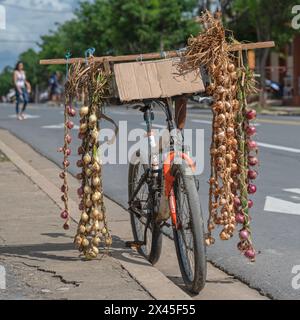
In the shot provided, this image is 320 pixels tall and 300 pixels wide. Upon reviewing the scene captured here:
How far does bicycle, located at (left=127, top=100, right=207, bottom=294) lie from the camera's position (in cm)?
512

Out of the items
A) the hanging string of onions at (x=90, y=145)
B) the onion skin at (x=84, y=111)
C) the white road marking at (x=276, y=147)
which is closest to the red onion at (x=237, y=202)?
the hanging string of onions at (x=90, y=145)

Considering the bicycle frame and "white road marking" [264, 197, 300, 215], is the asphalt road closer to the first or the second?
"white road marking" [264, 197, 300, 215]

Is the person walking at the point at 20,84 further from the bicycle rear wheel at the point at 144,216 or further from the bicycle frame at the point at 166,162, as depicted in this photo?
the bicycle frame at the point at 166,162

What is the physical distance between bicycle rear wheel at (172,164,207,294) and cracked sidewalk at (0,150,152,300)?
1.17 ft

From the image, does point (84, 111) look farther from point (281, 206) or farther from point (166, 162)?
point (281, 206)

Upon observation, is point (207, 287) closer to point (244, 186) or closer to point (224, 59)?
point (244, 186)

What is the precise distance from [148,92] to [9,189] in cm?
478

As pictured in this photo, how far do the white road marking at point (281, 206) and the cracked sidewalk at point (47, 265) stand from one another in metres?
2.26

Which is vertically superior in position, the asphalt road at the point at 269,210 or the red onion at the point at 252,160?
the red onion at the point at 252,160

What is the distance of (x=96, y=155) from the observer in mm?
5949

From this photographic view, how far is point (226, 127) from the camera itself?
5.42 metres

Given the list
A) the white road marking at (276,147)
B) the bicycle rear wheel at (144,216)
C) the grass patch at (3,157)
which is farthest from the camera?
the white road marking at (276,147)

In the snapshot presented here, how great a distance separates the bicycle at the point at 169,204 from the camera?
5.12 meters

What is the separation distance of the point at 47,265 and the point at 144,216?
867mm
